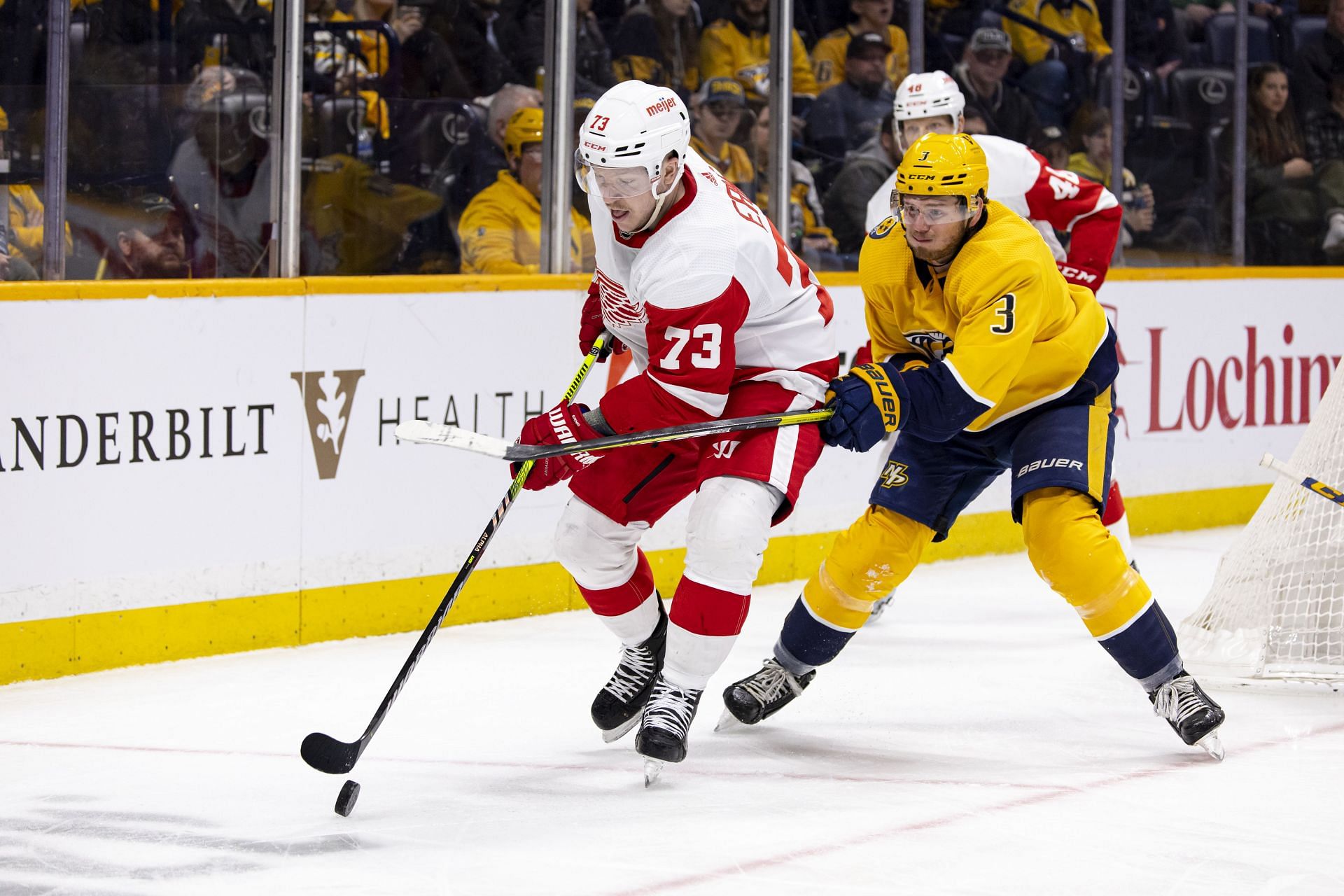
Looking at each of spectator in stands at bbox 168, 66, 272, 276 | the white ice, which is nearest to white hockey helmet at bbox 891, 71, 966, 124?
the white ice

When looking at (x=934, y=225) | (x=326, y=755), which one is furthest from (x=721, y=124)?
(x=326, y=755)

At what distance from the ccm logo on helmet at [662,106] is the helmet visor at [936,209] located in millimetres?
454

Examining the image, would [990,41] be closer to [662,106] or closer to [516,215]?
[516,215]

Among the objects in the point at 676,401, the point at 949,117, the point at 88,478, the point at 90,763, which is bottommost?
the point at 90,763

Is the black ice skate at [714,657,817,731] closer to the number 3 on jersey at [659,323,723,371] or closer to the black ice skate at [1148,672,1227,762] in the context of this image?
the black ice skate at [1148,672,1227,762]

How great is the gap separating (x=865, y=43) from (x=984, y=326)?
2973mm

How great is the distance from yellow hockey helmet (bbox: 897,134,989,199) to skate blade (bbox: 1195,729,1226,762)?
106 cm

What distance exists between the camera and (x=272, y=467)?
417 centimetres

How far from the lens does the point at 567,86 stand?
195 inches

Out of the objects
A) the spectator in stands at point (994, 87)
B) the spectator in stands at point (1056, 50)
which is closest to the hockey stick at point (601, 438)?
the spectator in stands at point (994, 87)

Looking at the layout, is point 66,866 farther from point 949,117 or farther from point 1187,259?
point 1187,259

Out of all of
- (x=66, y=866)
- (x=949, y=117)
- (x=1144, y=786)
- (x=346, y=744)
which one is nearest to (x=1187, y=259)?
(x=949, y=117)

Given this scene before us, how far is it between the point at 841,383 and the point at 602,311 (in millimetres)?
480

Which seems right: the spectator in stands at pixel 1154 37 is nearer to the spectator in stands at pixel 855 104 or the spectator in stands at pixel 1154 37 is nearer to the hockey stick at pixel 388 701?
the spectator in stands at pixel 855 104
